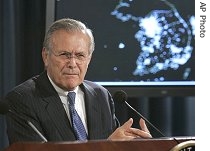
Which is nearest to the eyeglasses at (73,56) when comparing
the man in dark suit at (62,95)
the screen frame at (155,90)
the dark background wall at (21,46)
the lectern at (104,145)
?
the man in dark suit at (62,95)

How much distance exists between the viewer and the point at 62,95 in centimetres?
206

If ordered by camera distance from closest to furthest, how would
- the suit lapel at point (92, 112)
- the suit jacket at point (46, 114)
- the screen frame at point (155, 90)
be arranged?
the suit jacket at point (46, 114) → the suit lapel at point (92, 112) → the screen frame at point (155, 90)

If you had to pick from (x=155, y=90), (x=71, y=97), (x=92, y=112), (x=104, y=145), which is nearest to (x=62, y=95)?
(x=71, y=97)

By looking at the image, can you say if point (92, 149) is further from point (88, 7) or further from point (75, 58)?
point (88, 7)

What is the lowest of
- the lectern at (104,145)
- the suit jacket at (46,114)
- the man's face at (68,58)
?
the suit jacket at (46,114)

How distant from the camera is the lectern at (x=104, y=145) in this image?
42.6 inches

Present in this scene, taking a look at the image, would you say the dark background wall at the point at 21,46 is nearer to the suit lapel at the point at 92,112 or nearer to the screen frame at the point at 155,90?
the screen frame at the point at 155,90

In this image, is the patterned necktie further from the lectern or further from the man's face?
the lectern

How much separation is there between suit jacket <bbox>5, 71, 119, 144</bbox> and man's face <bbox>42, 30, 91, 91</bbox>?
59 mm

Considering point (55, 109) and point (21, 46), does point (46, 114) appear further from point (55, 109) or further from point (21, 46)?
point (21, 46)

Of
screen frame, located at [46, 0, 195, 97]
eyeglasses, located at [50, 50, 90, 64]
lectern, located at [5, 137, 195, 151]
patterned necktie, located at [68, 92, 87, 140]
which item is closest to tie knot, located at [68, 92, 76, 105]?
patterned necktie, located at [68, 92, 87, 140]

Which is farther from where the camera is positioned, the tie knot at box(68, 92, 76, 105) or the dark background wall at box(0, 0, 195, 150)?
the dark background wall at box(0, 0, 195, 150)

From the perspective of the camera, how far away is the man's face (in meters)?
2.03

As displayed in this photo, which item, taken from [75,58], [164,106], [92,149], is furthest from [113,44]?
[92,149]
